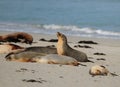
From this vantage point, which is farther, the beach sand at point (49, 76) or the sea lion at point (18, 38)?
the sea lion at point (18, 38)

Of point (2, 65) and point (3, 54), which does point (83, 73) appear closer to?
point (2, 65)

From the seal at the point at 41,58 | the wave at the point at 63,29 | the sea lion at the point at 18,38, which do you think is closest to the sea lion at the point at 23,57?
the seal at the point at 41,58

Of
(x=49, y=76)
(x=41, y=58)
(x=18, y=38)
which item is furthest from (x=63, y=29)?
(x=49, y=76)

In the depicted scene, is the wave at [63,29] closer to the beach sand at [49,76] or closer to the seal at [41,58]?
the seal at [41,58]

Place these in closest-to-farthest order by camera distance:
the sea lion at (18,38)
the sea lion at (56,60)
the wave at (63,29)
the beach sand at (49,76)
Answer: the beach sand at (49,76)
the sea lion at (56,60)
the sea lion at (18,38)
the wave at (63,29)

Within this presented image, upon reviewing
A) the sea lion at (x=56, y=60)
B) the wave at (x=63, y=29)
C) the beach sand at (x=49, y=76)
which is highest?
the sea lion at (x=56, y=60)

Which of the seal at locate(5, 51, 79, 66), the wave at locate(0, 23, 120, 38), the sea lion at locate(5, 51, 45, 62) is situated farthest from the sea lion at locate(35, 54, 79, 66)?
the wave at locate(0, 23, 120, 38)

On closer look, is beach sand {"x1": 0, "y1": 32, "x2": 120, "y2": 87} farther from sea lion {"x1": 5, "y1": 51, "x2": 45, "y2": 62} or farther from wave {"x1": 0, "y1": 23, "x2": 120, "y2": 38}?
wave {"x1": 0, "y1": 23, "x2": 120, "y2": 38}

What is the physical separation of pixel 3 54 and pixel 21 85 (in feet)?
12.4

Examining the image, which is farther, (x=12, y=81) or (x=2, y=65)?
(x=2, y=65)

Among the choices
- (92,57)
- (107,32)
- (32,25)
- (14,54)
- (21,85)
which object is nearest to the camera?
(21,85)

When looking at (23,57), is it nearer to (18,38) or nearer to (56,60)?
(56,60)

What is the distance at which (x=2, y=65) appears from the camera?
9.52 m

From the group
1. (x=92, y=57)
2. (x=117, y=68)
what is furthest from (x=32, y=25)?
(x=117, y=68)
